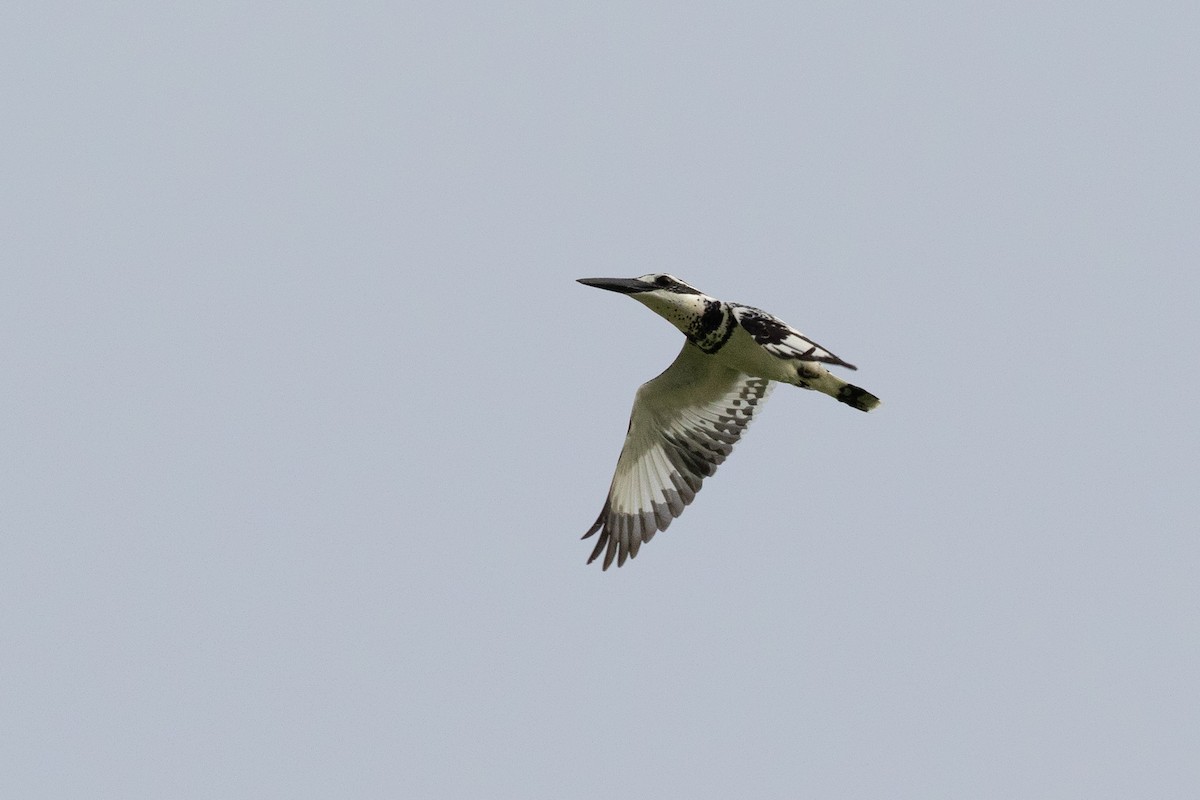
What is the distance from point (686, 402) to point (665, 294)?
4.39 feet

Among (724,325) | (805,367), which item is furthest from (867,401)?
(724,325)

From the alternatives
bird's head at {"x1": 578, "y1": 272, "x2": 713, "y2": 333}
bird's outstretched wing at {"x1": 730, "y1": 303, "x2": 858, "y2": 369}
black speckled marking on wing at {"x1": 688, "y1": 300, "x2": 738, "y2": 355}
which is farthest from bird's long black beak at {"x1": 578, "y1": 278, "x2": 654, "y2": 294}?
bird's outstretched wing at {"x1": 730, "y1": 303, "x2": 858, "y2": 369}

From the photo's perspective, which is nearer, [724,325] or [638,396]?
[724,325]

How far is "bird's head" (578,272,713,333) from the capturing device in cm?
1104

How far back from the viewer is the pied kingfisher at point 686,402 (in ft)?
36.3

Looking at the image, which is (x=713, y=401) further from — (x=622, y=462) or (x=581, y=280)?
(x=581, y=280)

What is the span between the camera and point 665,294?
36.4 ft

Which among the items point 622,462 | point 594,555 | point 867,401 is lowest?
point 594,555

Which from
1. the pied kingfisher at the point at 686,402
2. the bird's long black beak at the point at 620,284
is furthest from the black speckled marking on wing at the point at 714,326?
the bird's long black beak at the point at 620,284

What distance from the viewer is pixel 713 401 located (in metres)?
12.1

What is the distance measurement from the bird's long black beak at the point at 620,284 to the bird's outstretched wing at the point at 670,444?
0.85m

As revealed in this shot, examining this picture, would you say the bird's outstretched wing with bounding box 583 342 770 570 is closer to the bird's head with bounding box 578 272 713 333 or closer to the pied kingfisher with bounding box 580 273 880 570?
the pied kingfisher with bounding box 580 273 880 570

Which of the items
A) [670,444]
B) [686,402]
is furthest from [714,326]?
[670,444]

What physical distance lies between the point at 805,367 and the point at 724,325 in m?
0.75
